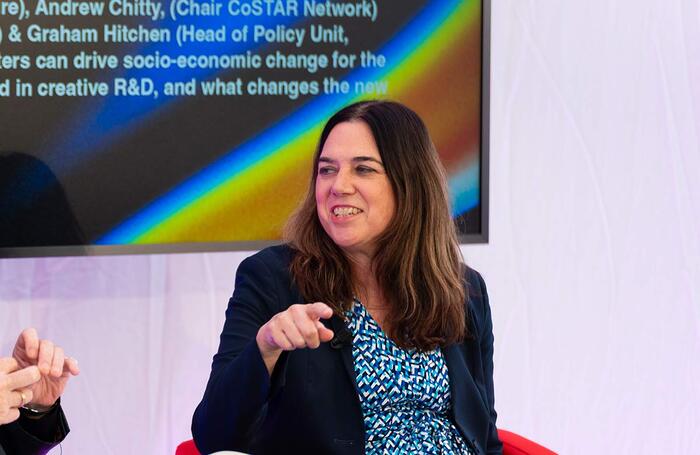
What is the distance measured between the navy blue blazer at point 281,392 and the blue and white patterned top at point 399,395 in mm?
30

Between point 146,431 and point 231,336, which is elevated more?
point 231,336

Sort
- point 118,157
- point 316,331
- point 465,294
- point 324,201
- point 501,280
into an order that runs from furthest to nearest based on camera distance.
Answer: point 501,280
point 118,157
point 465,294
point 324,201
point 316,331

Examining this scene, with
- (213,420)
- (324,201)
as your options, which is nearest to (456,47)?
(324,201)

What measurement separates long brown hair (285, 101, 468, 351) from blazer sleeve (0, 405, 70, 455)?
0.60 m

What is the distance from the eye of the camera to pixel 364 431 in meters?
2.10

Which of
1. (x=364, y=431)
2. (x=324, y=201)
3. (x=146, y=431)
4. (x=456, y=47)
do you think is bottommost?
(x=146, y=431)

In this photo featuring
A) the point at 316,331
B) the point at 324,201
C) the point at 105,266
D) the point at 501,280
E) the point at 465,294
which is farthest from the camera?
the point at 501,280

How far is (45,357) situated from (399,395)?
77cm

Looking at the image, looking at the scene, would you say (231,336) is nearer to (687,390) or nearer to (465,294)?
(465,294)

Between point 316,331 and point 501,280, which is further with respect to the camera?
point 501,280

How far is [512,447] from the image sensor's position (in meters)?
2.37

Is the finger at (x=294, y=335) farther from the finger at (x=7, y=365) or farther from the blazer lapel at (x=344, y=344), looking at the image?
the finger at (x=7, y=365)

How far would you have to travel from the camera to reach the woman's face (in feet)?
7.14

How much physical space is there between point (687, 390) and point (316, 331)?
7.50ft
